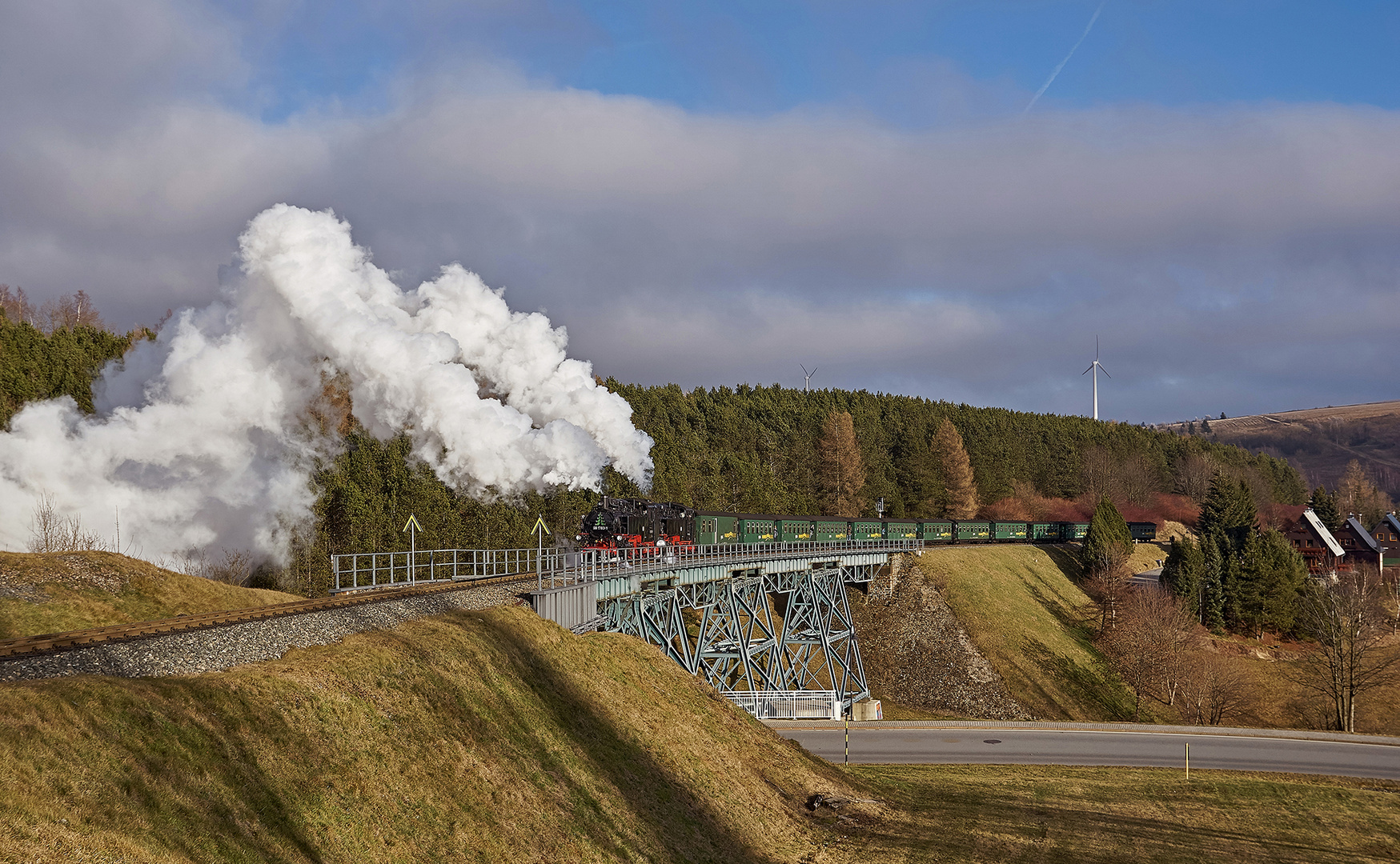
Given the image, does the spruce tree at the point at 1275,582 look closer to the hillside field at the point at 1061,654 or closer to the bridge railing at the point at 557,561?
the hillside field at the point at 1061,654

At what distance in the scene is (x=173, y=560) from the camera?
161ft

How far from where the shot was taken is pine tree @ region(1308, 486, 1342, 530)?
378 feet

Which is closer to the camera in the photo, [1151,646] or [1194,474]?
[1151,646]

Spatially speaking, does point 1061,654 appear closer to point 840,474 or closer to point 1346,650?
point 1346,650

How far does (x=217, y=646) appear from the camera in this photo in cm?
1883

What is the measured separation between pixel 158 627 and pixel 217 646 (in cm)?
323

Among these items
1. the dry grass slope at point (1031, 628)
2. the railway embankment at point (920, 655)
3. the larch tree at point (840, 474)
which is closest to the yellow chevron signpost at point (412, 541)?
the railway embankment at point (920, 655)

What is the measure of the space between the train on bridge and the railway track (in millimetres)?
16377

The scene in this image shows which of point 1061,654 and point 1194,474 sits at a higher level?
point 1194,474

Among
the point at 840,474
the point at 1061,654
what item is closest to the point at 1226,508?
the point at 1061,654

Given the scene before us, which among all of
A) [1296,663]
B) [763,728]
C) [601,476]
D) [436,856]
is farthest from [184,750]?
[1296,663]

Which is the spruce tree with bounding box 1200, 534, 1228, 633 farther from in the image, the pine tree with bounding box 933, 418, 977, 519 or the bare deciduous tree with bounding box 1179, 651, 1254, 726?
the pine tree with bounding box 933, 418, 977, 519

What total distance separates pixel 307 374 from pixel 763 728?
40.4 metres

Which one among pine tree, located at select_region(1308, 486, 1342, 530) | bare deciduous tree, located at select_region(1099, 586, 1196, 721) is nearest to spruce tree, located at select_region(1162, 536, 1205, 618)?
bare deciduous tree, located at select_region(1099, 586, 1196, 721)
